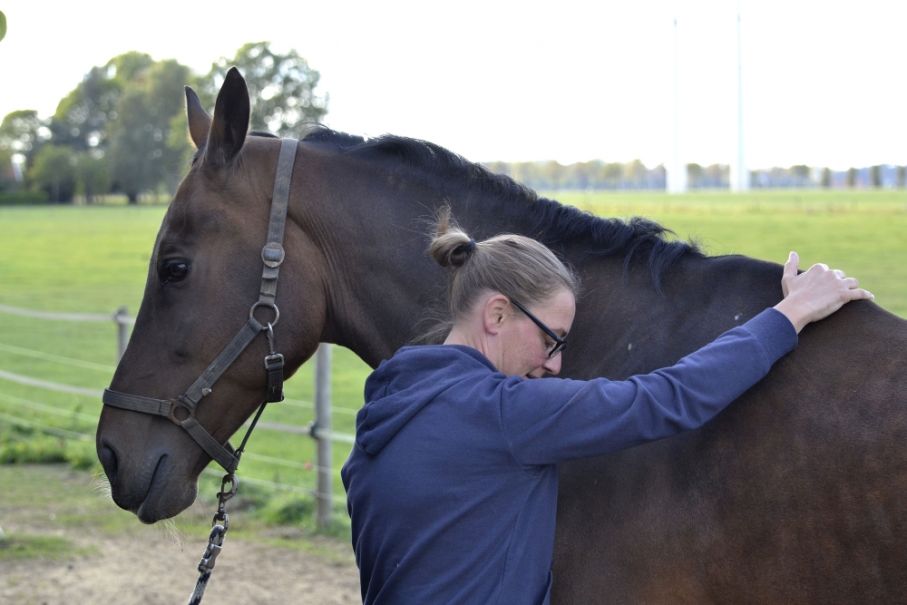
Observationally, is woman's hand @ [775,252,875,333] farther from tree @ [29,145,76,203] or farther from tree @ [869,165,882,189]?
tree @ [29,145,76,203]

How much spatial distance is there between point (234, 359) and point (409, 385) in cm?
71

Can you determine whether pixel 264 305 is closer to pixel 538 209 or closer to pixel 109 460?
pixel 109 460

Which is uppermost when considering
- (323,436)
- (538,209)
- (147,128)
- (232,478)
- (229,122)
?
(147,128)

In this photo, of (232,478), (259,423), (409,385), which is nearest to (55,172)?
(259,423)

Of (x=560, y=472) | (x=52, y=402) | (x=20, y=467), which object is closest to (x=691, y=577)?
(x=560, y=472)

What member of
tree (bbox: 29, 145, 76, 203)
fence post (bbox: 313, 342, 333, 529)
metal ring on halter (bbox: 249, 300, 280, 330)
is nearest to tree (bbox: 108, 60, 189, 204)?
tree (bbox: 29, 145, 76, 203)

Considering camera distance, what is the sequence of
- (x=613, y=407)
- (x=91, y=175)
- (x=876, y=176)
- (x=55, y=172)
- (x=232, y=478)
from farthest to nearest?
(x=55, y=172)
(x=91, y=175)
(x=876, y=176)
(x=232, y=478)
(x=613, y=407)

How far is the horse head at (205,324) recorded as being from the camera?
8.61 feet

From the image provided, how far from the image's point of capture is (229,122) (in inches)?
105

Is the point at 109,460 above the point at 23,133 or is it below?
below

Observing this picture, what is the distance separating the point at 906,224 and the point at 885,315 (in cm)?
3287

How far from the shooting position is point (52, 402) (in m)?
12.3

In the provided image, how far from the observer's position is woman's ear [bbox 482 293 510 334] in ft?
6.93

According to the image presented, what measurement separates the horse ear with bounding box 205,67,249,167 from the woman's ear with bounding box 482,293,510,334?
1.00 meters
